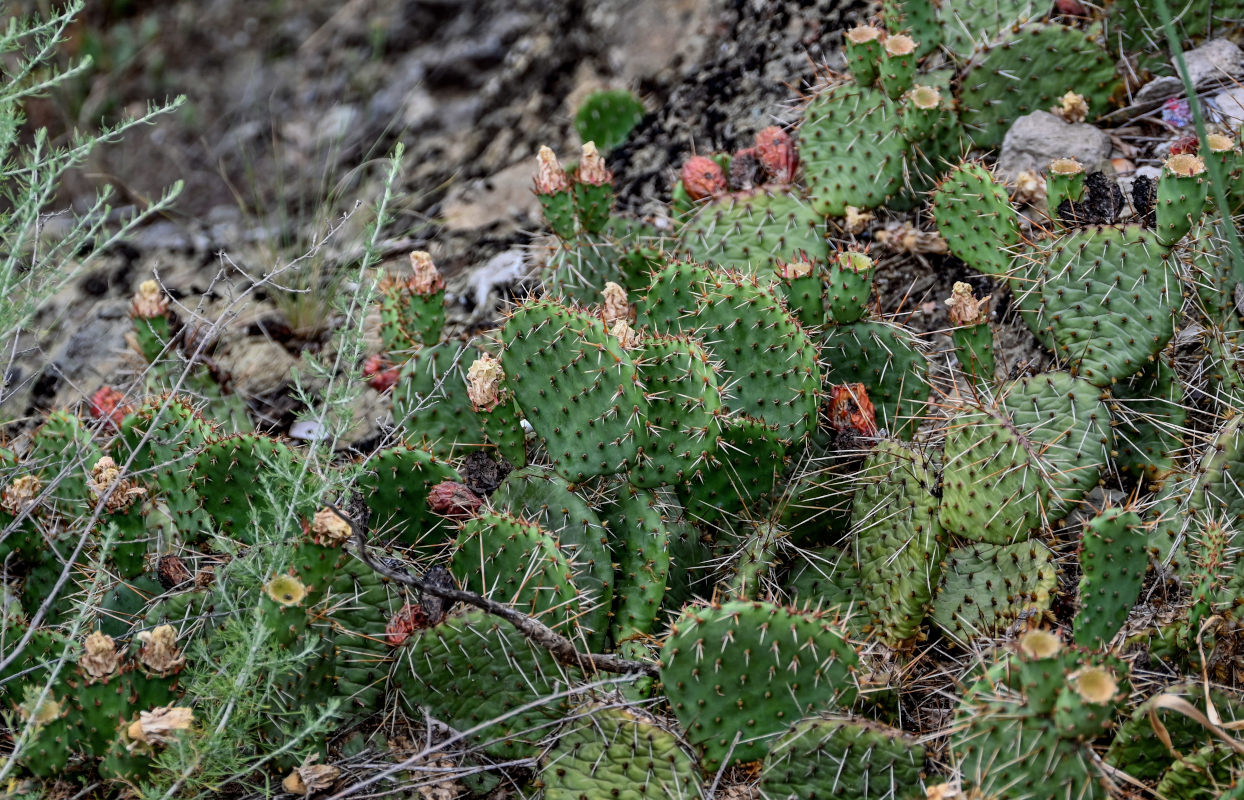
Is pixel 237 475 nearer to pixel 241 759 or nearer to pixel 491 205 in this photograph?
pixel 241 759

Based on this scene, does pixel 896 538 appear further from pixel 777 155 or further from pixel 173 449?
pixel 173 449

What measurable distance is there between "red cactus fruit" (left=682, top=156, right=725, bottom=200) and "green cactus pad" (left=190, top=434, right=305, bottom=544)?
57.7 inches

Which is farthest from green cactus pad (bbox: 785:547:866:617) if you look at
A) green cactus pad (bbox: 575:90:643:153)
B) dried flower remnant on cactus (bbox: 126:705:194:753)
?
green cactus pad (bbox: 575:90:643:153)

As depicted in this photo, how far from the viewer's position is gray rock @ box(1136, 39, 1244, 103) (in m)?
3.12

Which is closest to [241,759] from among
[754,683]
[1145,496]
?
[754,683]

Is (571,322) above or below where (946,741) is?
above

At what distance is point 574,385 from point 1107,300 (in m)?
1.23

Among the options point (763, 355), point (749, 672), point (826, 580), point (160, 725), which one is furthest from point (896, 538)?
point (160, 725)

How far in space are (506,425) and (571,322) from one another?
372 mm

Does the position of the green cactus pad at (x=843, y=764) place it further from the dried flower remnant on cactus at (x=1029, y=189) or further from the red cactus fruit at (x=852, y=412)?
the dried flower remnant on cactus at (x=1029, y=189)

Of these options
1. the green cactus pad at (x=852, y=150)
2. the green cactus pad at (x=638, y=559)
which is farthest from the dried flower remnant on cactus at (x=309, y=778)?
the green cactus pad at (x=852, y=150)

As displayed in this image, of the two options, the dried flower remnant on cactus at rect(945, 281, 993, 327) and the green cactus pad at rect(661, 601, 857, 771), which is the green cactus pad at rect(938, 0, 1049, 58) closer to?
the dried flower remnant on cactus at rect(945, 281, 993, 327)

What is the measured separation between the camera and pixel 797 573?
244 cm

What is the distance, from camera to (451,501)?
7.72 feet
